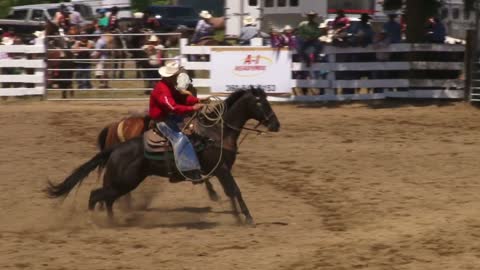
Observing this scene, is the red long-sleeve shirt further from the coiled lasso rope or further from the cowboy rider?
the coiled lasso rope

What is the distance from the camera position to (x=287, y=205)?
37.1 ft

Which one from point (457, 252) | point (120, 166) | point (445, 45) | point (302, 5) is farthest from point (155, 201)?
point (302, 5)

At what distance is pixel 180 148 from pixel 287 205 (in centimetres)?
175

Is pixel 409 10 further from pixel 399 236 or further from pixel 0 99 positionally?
pixel 399 236

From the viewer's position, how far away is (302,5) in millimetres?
31672

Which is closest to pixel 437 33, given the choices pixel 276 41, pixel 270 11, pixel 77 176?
pixel 276 41

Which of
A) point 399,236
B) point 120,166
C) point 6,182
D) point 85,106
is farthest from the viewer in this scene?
point 85,106

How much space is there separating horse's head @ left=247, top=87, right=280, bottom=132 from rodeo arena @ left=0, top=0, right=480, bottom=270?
2 cm

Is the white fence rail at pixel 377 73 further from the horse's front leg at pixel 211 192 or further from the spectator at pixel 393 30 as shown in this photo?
the horse's front leg at pixel 211 192

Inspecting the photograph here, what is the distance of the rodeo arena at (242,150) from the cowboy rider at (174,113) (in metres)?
0.02

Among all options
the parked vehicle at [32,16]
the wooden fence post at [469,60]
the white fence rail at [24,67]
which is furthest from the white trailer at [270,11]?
the white fence rail at [24,67]

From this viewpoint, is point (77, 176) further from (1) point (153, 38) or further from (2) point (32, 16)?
(2) point (32, 16)

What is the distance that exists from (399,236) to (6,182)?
590 centimetres

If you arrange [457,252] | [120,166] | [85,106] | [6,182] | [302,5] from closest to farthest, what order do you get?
[457,252], [120,166], [6,182], [85,106], [302,5]
